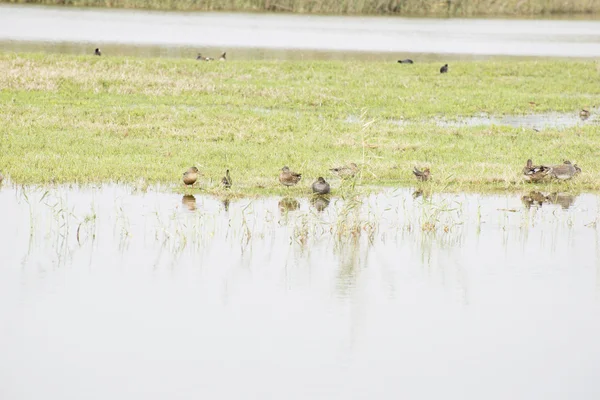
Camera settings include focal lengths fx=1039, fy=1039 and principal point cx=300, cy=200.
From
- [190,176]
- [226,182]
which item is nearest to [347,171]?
[226,182]

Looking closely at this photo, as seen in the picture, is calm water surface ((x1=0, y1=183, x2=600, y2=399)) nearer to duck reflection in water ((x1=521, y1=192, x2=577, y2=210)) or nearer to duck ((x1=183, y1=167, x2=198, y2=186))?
duck reflection in water ((x1=521, y1=192, x2=577, y2=210))

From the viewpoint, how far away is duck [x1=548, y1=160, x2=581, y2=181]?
54.4 ft

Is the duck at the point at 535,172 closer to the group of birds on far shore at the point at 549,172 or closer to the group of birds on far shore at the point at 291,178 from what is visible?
the group of birds on far shore at the point at 549,172

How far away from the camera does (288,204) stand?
→ 49.5ft

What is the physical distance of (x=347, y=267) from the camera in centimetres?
1242

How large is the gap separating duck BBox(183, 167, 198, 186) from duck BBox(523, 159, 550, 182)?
5293mm

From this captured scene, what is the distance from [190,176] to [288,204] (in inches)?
61.4

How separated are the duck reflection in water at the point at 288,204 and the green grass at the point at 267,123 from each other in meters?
0.42

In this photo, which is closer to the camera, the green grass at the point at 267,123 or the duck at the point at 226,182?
the duck at the point at 226,182

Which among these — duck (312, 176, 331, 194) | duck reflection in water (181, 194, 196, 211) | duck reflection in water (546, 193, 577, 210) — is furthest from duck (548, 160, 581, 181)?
duck reflection in water (181, 194, 196, 211)

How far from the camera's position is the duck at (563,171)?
16594mm

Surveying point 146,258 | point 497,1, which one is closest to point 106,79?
point 146,258

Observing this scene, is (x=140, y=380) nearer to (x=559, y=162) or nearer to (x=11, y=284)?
(x=11, y=284)

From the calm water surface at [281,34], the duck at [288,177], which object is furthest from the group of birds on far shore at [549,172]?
the calm water surface at [281,34]
